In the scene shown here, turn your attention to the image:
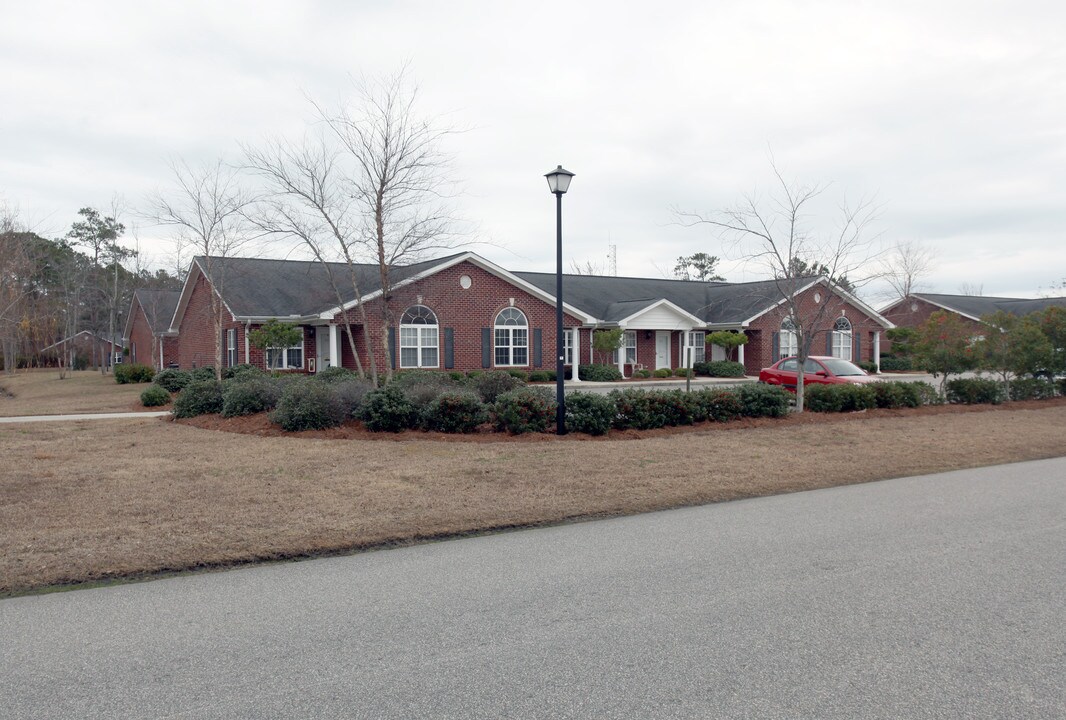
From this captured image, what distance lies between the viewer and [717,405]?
1520 centimetres

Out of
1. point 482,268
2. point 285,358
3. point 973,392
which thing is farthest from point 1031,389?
point 285,358

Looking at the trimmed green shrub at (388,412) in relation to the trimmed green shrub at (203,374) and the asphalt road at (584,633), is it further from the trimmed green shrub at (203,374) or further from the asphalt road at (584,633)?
the trimmed green shrub at (203,374)

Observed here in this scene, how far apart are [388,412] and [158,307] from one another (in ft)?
101

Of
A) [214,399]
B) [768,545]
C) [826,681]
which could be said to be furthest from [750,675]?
[214,399]

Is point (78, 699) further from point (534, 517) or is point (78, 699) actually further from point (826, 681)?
point (534, 517)

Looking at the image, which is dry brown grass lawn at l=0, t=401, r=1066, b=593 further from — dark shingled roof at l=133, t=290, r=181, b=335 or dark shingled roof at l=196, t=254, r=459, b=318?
dark shingled roof at l=133, t=290, r=181, b=335

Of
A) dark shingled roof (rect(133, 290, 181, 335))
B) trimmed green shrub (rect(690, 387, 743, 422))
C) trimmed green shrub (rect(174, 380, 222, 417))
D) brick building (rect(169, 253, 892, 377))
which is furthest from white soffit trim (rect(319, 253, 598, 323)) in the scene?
dark shingled roof (rect(133, 290, 181, 335))

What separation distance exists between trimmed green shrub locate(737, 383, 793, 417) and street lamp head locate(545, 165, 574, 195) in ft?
18.6

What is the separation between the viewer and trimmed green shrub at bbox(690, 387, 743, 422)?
15.1 m

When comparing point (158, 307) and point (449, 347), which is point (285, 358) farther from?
point (158, 307)

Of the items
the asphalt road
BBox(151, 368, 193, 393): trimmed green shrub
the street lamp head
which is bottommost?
the asphalt road

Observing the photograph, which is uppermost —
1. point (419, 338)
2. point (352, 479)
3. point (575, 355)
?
point (419, 338)

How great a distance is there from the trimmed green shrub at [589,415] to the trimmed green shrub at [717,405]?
2.05 m

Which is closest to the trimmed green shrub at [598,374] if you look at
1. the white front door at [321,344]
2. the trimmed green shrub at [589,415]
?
the white front door at [321,344]
